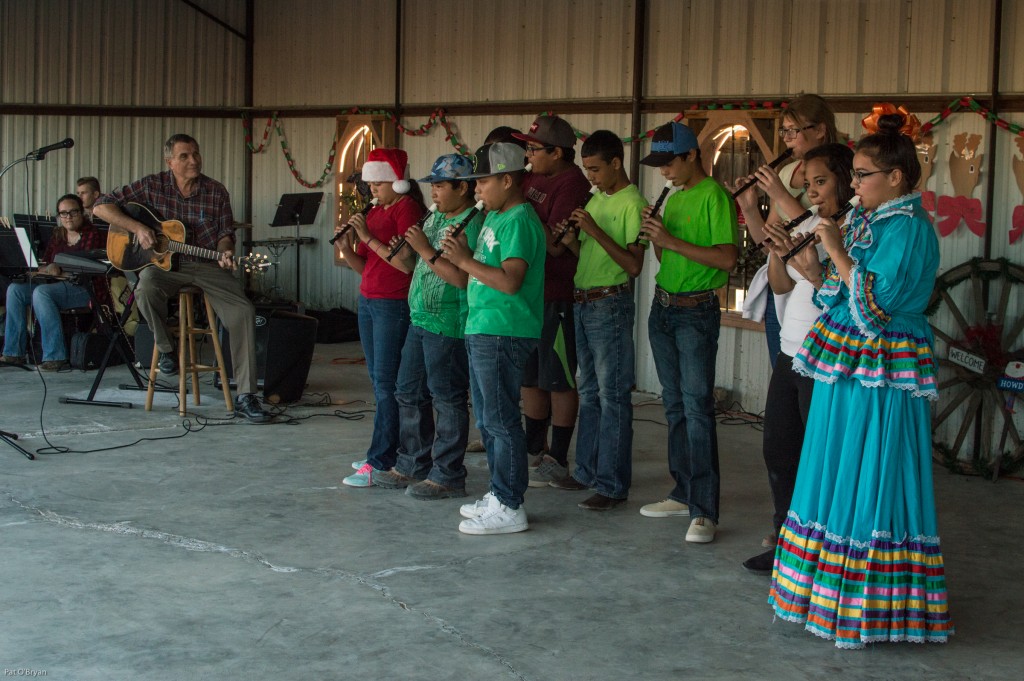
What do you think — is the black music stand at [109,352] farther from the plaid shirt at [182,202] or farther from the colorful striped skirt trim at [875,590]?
the colorful striped skirt trim at [875,590]

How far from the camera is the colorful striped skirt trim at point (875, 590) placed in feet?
11.5

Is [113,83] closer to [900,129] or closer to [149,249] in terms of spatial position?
[149,249]

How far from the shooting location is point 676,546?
471 cm

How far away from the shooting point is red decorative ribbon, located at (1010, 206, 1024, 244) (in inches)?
255

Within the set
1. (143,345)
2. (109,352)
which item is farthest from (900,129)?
(143,345)

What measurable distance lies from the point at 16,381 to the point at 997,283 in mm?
6902

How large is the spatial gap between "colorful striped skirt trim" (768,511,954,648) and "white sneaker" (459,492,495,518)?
5.50 ft

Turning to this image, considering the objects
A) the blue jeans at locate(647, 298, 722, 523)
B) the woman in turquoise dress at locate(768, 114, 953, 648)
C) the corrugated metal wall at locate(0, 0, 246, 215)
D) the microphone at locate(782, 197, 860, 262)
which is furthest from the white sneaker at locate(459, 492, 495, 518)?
the corrugated metal wall at locate(0, 0, 246, 215)

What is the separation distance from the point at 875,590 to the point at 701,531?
1.27 m

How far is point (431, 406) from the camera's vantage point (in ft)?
17.9

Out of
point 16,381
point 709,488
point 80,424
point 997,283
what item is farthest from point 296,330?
point 997,283

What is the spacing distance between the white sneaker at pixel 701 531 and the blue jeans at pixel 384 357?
165cm

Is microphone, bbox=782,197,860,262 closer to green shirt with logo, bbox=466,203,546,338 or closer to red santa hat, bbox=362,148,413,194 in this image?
green shirt with logo, bbox=466,203,546,338

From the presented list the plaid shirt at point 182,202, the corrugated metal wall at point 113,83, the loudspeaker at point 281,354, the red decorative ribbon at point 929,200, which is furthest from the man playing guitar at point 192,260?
the corrugated metal wall at point 113,83
